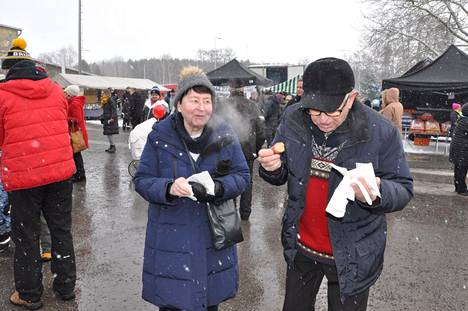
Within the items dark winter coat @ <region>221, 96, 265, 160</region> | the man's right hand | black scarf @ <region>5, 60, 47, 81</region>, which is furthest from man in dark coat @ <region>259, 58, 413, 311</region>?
dark winter coat @ <region>221, 96, 265, 160</region>

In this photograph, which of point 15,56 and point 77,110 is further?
point 77,110

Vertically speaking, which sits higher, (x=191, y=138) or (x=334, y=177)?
(x=191, y=138)

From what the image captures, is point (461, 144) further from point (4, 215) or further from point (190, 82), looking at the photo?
point (4, 215)

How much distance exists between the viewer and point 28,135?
126 inches

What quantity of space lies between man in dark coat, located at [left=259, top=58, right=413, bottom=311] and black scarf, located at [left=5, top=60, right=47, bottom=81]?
213cm

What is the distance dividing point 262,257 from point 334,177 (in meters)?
2.75

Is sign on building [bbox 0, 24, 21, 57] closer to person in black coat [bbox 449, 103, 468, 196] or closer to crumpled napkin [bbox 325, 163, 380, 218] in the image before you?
person in black coat [bbox 449, 103, 468, 196]

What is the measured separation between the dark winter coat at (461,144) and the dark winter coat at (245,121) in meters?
4.56

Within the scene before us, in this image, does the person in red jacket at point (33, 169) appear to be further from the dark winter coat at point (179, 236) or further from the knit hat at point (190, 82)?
the knit hat at point (190, 82)

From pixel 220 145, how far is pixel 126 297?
2030 mm

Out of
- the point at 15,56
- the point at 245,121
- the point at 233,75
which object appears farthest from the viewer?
the point at 233,75

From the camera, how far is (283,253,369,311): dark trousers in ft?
7.60

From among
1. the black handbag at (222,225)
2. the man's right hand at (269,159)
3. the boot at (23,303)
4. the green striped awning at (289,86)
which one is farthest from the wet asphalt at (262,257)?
the green striped awning at (289,86)

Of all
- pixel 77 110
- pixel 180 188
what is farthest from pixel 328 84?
pixel 77 110
